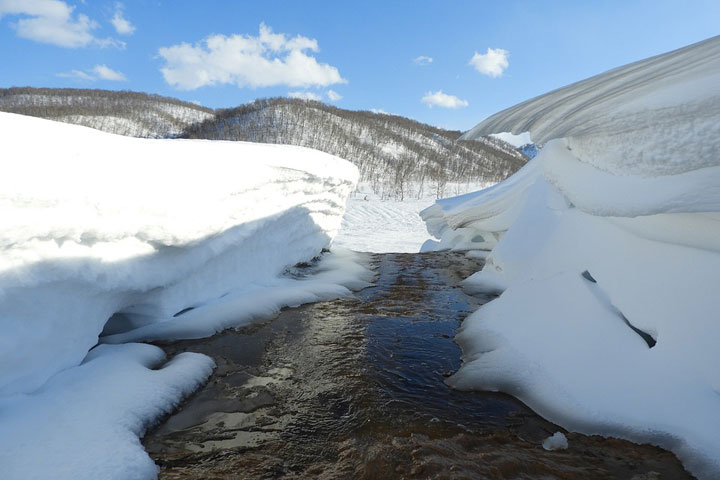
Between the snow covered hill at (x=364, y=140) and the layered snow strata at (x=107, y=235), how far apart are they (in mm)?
34348

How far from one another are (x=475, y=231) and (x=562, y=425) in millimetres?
7578

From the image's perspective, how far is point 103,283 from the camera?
2500 millimetres

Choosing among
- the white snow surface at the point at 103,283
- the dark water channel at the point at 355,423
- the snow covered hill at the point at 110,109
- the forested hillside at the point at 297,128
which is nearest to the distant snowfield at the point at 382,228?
the white snow surface at the point at 103,283

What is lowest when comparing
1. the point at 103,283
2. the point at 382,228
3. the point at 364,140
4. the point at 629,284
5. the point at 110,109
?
the point at 382,228

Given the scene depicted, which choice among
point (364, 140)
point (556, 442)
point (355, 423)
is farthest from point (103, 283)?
point (364, 140)

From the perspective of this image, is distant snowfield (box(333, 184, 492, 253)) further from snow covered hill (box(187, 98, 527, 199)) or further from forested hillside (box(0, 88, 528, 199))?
forested hillside (box(0, 88, 528, 199))

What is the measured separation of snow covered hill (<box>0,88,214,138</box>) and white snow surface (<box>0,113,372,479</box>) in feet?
189

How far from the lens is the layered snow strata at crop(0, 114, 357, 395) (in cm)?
197

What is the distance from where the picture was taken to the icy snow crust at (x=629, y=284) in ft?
6.40

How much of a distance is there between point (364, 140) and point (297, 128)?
1087 cm

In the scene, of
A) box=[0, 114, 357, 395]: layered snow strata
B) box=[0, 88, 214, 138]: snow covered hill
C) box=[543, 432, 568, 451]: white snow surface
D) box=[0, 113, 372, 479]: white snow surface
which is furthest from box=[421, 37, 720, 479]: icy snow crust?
box=[0, 88, 214, 138]: snow covered hill

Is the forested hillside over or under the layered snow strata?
over

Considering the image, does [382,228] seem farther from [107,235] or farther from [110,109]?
[110,109]

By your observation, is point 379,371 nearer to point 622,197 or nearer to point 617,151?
point 622,197
